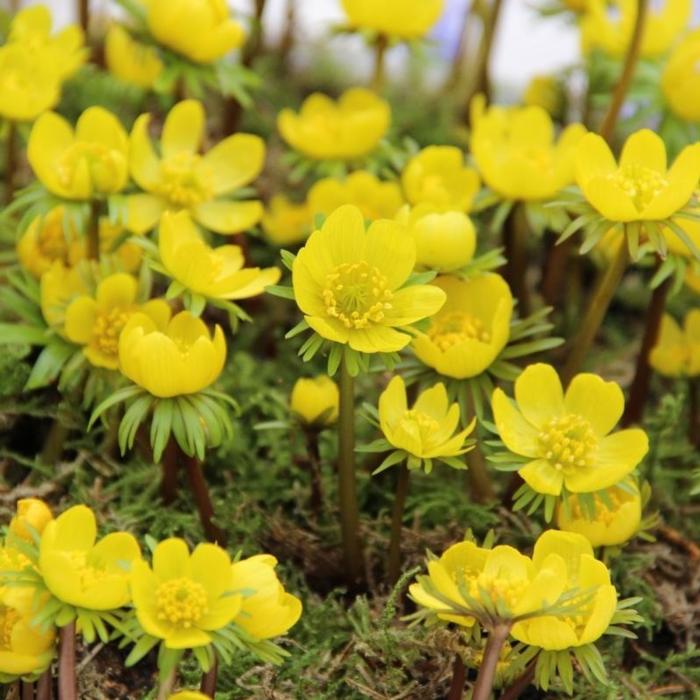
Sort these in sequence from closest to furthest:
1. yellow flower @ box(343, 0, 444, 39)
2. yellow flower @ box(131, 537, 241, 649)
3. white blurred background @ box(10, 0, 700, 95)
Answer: yellow flower @ box(131, 537, 241, 649)
yellow flower @ box(343, 0, 444, 39)
white blurred background @ box(10, 0, 700, 95)

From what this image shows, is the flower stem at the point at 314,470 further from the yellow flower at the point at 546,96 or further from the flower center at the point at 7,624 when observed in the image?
the yellow flower at the point at 546,96

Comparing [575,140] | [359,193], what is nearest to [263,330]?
[359,193]

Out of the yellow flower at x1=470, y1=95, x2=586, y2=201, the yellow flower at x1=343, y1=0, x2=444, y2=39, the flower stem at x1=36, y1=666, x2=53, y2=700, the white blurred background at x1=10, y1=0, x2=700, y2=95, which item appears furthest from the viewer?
the white blurred background at x1=10, y1=0, x2=700, y2=95

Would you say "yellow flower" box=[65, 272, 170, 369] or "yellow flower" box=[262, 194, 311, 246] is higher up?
"yellow flower" box=[65, 272, 170, 369]

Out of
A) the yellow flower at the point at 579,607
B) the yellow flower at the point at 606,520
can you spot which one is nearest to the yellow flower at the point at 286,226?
the yellow flower at the point at 606,520

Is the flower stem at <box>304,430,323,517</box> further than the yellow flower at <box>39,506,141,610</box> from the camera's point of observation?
Yes

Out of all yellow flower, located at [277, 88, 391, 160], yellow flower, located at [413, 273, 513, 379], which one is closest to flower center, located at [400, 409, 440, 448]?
yellow flower, located at [413, 273, 513, 379]

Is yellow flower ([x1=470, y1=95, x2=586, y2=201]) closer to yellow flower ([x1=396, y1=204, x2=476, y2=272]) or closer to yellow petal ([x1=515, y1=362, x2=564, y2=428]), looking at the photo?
yellow flower ([x1=396, y1=204, x2=476, y2=272])
